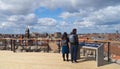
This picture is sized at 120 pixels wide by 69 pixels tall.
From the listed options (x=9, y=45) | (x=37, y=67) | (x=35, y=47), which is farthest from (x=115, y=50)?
(x=9, y=45)

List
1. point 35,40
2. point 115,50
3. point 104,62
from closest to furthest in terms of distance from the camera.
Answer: point 104,62 < point 115,50 < point 35,40

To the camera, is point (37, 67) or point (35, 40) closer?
point (37, 67)

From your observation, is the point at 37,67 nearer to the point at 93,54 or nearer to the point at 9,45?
the point at 93,54

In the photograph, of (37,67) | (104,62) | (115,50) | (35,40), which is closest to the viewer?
(37,67)

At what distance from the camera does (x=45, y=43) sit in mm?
21531

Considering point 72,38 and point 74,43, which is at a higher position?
point 72,38

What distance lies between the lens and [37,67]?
13516mm

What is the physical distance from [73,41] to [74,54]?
71 cm

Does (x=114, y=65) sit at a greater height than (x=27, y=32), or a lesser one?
lesser

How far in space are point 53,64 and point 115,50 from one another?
4.68 m

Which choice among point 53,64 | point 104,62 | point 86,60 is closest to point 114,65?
point 104,62

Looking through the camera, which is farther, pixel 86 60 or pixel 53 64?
pixel 86 60

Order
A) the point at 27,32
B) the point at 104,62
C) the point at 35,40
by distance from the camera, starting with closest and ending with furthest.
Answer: the point at 104,62
the point at 35,40
the point at 27,32

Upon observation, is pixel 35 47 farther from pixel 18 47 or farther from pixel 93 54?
pixel 93 54
